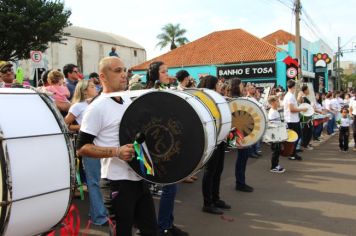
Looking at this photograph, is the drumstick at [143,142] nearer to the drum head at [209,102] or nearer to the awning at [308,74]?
the drum head at [209,102]

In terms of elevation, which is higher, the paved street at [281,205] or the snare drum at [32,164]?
the snare drum at [32,164]

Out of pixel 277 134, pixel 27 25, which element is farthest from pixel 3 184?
pixel 27 25

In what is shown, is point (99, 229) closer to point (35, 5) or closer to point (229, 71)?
point (35, 5)

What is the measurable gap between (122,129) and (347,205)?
4.29 m

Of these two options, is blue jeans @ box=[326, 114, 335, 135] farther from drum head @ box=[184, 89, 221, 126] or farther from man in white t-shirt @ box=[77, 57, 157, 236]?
man in white t-shirt @ box=[77, 57, 157, 236]

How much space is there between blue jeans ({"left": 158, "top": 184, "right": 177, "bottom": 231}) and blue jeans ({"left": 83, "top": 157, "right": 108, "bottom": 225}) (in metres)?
0.89

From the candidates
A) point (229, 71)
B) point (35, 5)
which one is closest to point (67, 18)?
point (35, 5)

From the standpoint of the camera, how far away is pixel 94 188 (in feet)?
16.1

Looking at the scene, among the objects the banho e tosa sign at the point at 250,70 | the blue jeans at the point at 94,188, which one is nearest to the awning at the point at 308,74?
the banho e tosa sign at the point at 250,70

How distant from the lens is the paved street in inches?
198

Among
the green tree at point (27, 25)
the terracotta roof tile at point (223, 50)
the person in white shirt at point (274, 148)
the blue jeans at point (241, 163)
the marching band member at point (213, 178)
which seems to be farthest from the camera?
the terracotta roof tile at point (223, 50)

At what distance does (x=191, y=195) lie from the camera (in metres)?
6.65

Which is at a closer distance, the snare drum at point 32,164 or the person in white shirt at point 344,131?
the snare drum at point 32,164

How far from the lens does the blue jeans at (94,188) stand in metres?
4.85
